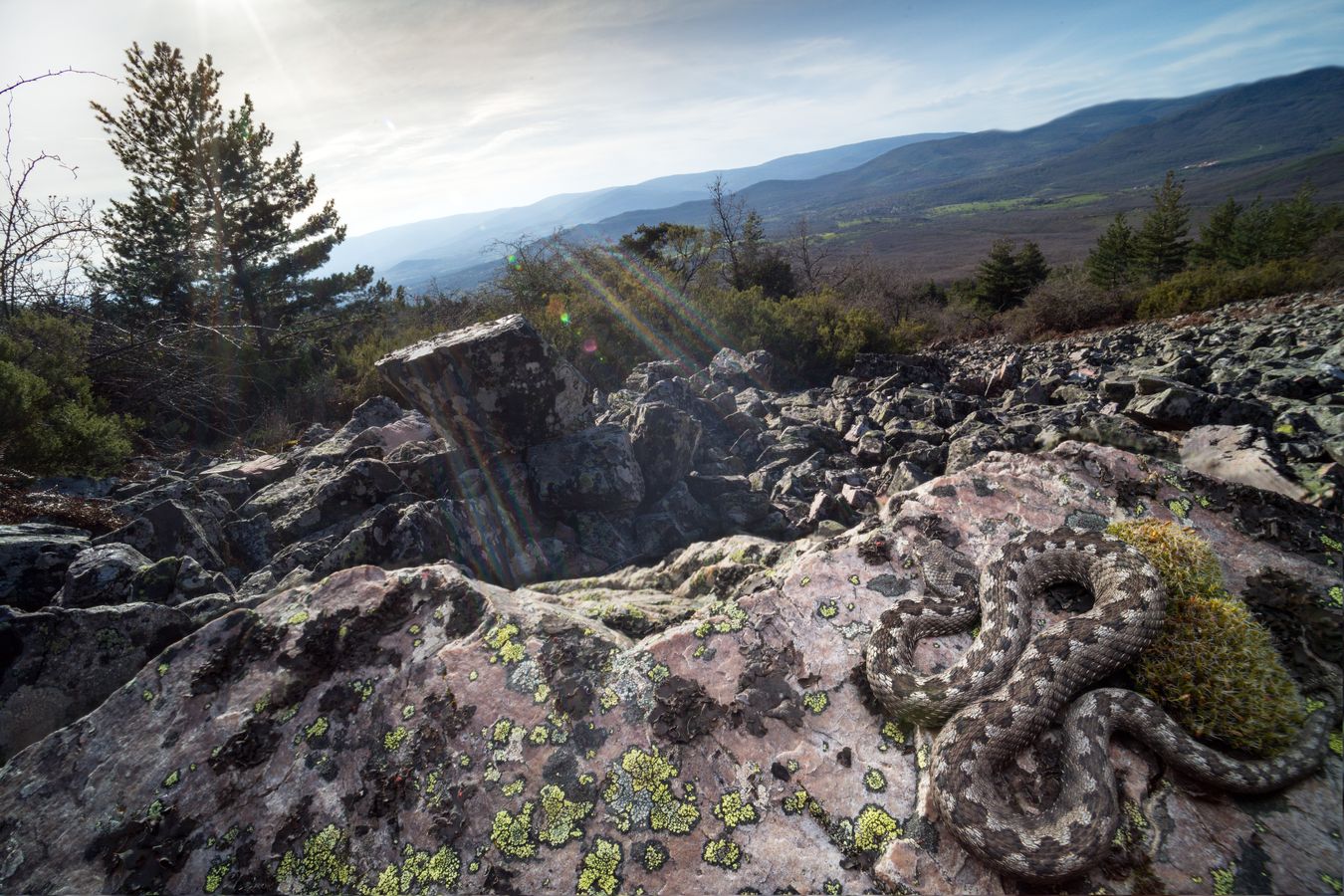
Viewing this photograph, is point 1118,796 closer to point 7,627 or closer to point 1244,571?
point 1244,571

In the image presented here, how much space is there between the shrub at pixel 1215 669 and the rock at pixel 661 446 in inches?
272

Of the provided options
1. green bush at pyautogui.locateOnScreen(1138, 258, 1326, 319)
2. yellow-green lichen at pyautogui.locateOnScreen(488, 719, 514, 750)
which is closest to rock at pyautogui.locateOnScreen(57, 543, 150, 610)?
yellow-green lichen at pyautogui.locateOnScreen(488, 719, 514, 750)

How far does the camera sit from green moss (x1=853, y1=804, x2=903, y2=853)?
11.0 ft

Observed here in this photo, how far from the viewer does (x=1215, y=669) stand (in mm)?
3641

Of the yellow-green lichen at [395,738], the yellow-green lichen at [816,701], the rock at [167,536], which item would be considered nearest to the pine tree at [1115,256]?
the yellow-green lichen at [816,701]

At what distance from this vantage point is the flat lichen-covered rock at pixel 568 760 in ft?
10.8

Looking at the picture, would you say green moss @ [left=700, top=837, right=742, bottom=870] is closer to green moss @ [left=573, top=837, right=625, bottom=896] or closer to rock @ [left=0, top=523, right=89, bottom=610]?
green moss @ [left=573, top=837, right=625, bottom=896]

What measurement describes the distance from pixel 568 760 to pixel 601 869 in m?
0.71

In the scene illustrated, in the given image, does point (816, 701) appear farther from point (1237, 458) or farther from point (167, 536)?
point (167, 536)

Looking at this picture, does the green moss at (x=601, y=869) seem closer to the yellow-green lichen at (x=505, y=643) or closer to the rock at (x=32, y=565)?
the yellow-green lichen at (x=505, y=643)

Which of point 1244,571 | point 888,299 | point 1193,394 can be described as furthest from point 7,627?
point 888,299

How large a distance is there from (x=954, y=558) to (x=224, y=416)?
20.7 m

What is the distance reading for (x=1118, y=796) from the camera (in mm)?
3414

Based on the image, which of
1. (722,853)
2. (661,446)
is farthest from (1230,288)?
(722,853)
